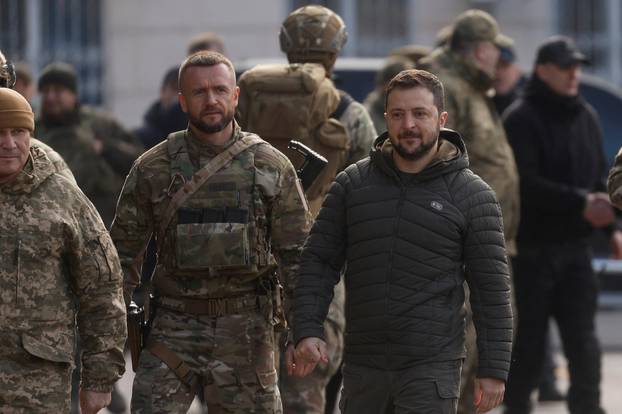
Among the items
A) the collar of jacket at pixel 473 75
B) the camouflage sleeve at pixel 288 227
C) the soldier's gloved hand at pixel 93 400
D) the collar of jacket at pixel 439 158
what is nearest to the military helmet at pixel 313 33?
the collar of jacket at pixel 473 75

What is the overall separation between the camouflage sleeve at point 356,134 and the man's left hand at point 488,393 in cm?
218

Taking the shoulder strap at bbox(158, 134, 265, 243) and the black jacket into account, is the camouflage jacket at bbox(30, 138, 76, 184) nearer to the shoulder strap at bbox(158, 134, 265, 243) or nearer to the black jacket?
the shoulder strap at bbox(158, 134, 265, 243)

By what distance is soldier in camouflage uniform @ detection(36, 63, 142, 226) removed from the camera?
11.2 meters

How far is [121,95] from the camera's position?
1977cm

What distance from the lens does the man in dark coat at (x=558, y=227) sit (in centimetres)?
984

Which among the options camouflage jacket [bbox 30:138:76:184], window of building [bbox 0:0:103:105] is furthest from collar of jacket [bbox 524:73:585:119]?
window of building [bbox 0:0:103:105]

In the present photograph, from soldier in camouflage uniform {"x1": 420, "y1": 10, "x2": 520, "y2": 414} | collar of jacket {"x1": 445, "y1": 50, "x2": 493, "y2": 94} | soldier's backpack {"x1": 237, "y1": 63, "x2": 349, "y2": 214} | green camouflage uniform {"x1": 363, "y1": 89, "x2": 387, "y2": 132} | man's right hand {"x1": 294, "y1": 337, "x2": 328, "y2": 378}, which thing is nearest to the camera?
man's right hand {"x1": 294, "y1": 337, "x2": 328, "y2": 378}

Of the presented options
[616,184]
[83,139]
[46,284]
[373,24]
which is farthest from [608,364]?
[373,24]

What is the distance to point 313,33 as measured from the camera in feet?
28.8

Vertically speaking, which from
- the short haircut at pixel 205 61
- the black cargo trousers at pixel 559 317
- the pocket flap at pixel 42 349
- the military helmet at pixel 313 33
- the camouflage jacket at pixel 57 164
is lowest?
the black cargo trousers at pixel 559 317

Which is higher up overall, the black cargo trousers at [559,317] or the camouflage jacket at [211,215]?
the camouflage jacket at [211,215]

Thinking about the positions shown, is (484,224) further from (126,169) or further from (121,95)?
(121,95)

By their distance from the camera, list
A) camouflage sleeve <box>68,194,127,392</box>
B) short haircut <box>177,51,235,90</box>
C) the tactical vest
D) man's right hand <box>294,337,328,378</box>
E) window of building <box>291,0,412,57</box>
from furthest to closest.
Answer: window of building <box>291,0,412,57</box>, short haircut <box>177,51,235,90</box>, the tactical vest, man's right hand <box>294,337,328,378</box>, camouflage sleeve <box>68,194,127,392</box>

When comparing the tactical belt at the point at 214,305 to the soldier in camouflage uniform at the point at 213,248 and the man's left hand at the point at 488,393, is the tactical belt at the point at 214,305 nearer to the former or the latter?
the soldier in camouflage uniform at the point at 213,248
